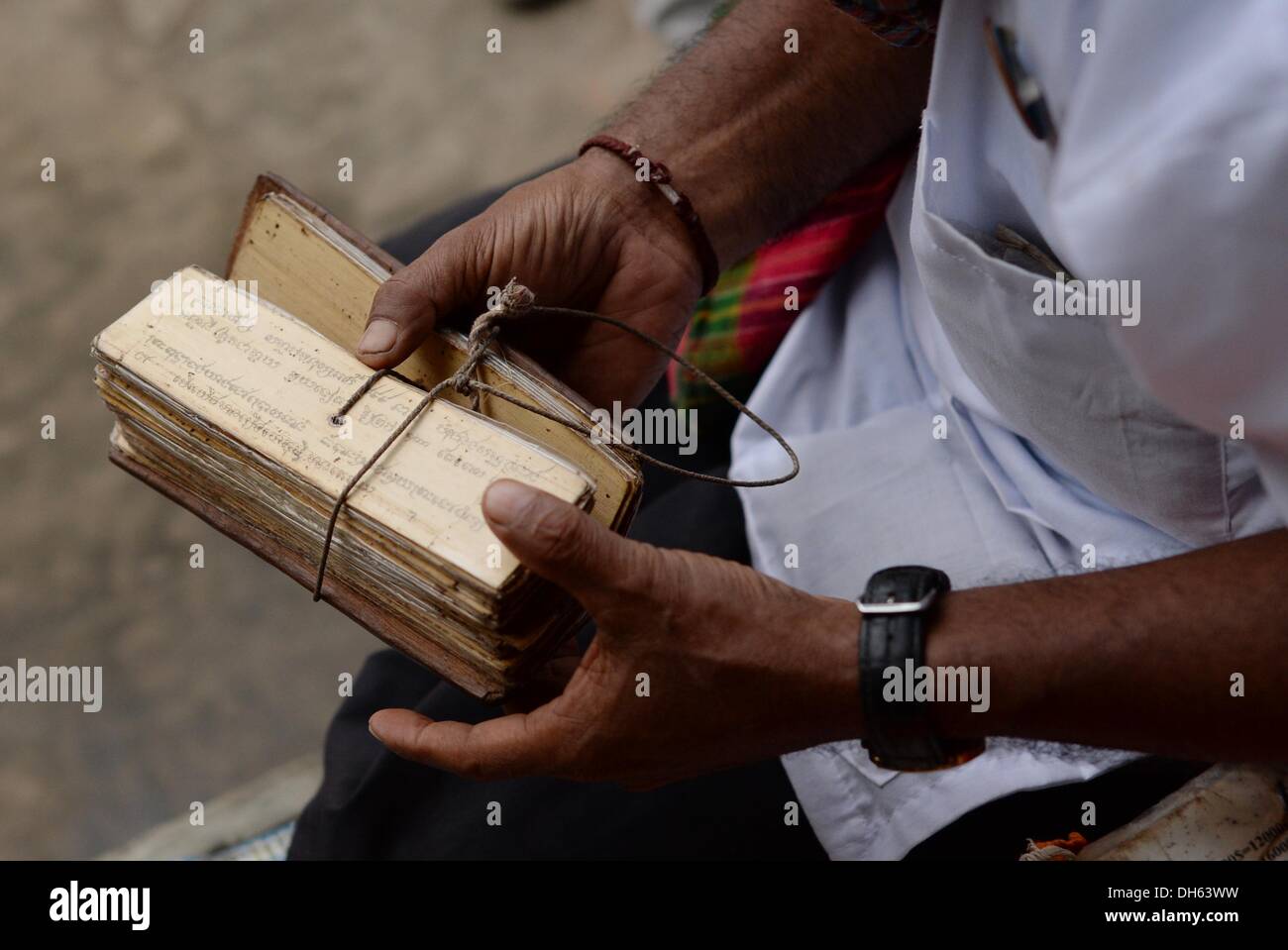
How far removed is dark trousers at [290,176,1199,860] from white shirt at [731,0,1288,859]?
0.14 ft

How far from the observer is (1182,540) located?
3.09 ft

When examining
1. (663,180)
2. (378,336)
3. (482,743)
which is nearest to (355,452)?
(378,336)

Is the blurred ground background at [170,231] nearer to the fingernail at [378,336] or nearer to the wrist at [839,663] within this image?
the fingernail at [378,336]

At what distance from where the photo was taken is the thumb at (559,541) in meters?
0.78

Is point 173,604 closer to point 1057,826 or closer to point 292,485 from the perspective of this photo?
point 292,485

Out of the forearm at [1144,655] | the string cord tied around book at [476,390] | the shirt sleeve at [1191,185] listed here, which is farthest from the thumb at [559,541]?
the shirt sleeve at [1191,185]

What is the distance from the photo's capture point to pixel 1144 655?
0.83 m

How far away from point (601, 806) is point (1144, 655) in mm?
522

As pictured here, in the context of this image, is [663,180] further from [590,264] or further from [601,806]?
[601,806]

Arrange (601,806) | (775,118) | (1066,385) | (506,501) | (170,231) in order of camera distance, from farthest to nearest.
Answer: (170,231) → (775,118) → (601,806) → (1066,385) → (506,501)

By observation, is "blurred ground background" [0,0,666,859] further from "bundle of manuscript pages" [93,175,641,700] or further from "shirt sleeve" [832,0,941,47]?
"bundle of manuscript pages" [93,175,641,700]

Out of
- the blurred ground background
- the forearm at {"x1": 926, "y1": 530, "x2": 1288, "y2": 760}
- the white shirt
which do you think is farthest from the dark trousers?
the blurred ground background

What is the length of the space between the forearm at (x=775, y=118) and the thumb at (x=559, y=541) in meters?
Result: 0.50
